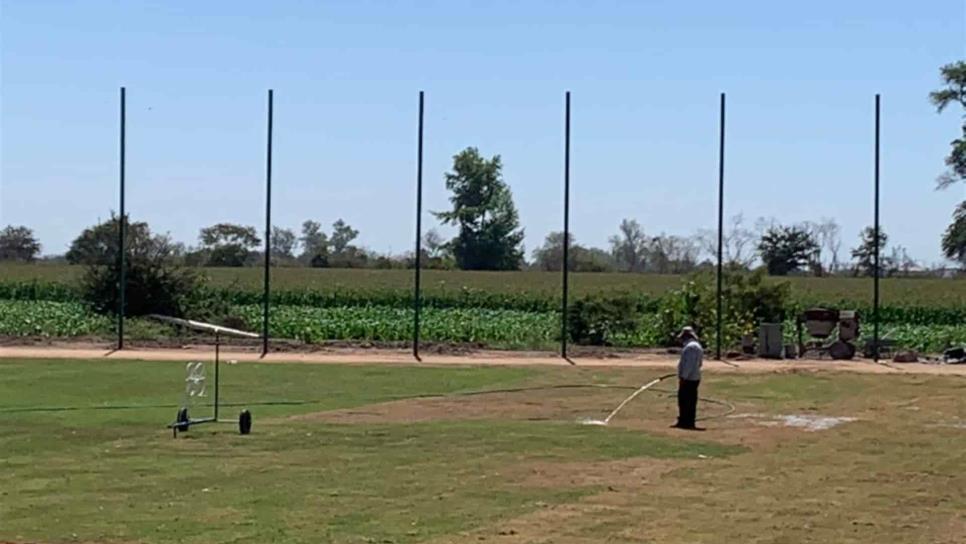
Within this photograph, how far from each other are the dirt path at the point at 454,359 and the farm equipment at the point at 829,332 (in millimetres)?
717

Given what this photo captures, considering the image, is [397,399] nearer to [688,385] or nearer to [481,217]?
[688,385]

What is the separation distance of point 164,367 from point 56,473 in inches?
794

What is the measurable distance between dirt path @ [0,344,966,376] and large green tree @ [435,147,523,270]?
52705 millimetres

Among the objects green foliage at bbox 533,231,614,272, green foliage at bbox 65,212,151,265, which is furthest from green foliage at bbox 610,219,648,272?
green foliage at bbox 65,212,151,265

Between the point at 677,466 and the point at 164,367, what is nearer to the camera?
the point at 677,466

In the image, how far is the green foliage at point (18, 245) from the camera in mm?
141750

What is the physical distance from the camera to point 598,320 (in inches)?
2084

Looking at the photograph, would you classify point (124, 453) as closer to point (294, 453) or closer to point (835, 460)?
point (294, 453)

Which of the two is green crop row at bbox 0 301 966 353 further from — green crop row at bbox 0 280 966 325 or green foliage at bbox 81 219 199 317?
green crop row at bbox 0 280 966 325

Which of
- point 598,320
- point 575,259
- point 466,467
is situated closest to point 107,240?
point 598,320

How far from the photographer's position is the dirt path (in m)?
41.9

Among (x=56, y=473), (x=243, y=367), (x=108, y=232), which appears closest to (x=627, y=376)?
(x=243, y=367)

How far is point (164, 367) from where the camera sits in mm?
38094

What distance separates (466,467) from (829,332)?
30.4m
